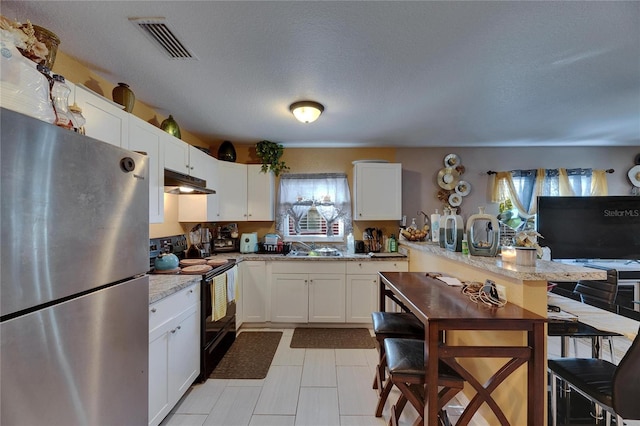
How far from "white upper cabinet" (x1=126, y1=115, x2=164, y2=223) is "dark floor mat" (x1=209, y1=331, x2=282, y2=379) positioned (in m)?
1.53

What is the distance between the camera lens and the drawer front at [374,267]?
3.38 metres

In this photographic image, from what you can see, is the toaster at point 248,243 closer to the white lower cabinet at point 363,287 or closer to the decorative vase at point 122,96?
the white lower cabinet at point 363,287

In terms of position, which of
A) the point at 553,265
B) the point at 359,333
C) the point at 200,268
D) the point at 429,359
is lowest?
the point at 359,333

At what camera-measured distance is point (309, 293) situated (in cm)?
338

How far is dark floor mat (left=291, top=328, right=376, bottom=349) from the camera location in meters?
2.96

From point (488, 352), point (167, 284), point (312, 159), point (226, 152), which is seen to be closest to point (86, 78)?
point (167, 284)

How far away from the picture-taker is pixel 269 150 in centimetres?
374

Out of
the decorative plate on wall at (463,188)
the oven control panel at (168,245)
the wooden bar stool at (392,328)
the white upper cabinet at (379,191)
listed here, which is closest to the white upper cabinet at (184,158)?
the oven control panel at (168,245)

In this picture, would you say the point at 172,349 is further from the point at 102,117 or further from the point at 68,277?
the point at 102,117

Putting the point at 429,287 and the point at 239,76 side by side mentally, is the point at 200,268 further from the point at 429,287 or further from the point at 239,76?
the point at 429,287

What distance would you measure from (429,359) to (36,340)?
149 centimetres

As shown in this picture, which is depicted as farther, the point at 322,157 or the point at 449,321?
the point at 322,157

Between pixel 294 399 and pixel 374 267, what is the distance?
1.77 m

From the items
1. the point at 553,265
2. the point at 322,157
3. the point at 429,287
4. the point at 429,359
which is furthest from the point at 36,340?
the point at 322,157
